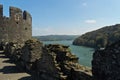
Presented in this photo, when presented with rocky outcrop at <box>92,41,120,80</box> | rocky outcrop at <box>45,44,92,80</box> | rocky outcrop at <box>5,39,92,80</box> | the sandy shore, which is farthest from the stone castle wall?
rocky outcrop at <box>92,41,120,80</box>

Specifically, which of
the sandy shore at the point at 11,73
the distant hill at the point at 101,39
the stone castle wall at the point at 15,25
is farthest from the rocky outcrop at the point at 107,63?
the distant hill at the point at 101,39

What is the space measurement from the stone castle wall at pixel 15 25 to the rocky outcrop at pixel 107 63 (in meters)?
18.9

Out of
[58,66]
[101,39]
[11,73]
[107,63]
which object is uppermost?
[107,63]

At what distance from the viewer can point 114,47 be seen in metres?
6.31

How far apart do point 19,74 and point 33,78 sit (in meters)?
1.84

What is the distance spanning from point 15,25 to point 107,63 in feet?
65.3

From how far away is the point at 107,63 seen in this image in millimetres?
6535

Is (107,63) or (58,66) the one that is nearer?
(107,63)

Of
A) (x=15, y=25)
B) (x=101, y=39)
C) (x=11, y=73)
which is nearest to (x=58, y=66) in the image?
(x=11, y=73)

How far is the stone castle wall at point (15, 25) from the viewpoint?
2475cm

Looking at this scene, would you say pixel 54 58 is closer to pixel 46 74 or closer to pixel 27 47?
pixel 46 74

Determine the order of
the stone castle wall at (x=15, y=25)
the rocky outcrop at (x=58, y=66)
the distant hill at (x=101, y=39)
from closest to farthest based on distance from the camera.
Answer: the rocky outcrop at (x=58, y=66) < the stone castle wall at (x=15, y=25) < the distant hill at (x=101, y=39)

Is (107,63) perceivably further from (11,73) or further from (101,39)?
(101,39)

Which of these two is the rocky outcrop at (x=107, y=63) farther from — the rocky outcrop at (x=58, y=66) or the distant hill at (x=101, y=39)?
the distant hill at (x=101, y=39)
